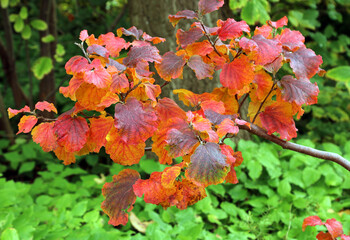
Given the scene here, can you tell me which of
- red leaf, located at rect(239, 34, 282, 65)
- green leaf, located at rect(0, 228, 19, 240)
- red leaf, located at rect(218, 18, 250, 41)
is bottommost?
green leaf, located at rect(0, 228, 19, 240)

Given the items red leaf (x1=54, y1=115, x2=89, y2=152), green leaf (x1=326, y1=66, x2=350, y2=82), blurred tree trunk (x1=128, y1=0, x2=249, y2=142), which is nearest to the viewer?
red leaf (x1=54, y1=115, x2=89, y2=152)

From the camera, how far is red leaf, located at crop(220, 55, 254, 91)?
0.90 meters

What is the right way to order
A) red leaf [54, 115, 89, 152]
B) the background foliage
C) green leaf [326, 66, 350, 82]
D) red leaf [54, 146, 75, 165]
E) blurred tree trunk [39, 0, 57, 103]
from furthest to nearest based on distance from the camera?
blurred tree trunk [39, 0, 57, 103] < green leaf [326, 66, 350, 82] < the background foliage < red leaf [54, 146, 75, 165] < red leaf [54, 115, 89, 152]

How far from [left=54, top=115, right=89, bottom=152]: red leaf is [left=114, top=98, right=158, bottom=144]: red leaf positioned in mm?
129

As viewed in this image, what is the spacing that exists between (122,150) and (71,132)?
0.14 meters

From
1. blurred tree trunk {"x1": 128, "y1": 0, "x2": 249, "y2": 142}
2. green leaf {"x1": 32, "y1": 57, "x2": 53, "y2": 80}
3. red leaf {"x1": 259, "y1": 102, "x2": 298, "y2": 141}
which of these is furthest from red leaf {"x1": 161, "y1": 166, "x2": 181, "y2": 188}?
green leaf {"x1": 32, "y1": 57, "x2": 53, "y2": 80}

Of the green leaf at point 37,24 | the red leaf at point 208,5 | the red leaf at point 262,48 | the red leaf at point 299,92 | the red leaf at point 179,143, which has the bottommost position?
the green leaf at point 37,24

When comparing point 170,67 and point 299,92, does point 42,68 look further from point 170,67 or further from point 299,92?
point 299,92

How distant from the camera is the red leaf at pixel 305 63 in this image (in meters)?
0.87

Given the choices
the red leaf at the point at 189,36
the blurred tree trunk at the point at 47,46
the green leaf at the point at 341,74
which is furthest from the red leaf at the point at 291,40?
the blurred tree trunk at the point at 47,46

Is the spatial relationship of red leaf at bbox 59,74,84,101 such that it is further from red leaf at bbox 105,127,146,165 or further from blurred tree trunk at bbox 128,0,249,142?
blurred tree trunk at bbox 128,0,249,142

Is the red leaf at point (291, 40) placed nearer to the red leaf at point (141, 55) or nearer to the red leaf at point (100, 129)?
the red leaf at point (141, 55)

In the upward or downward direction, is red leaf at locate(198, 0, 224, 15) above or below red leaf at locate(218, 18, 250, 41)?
above

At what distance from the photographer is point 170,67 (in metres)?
0.90
